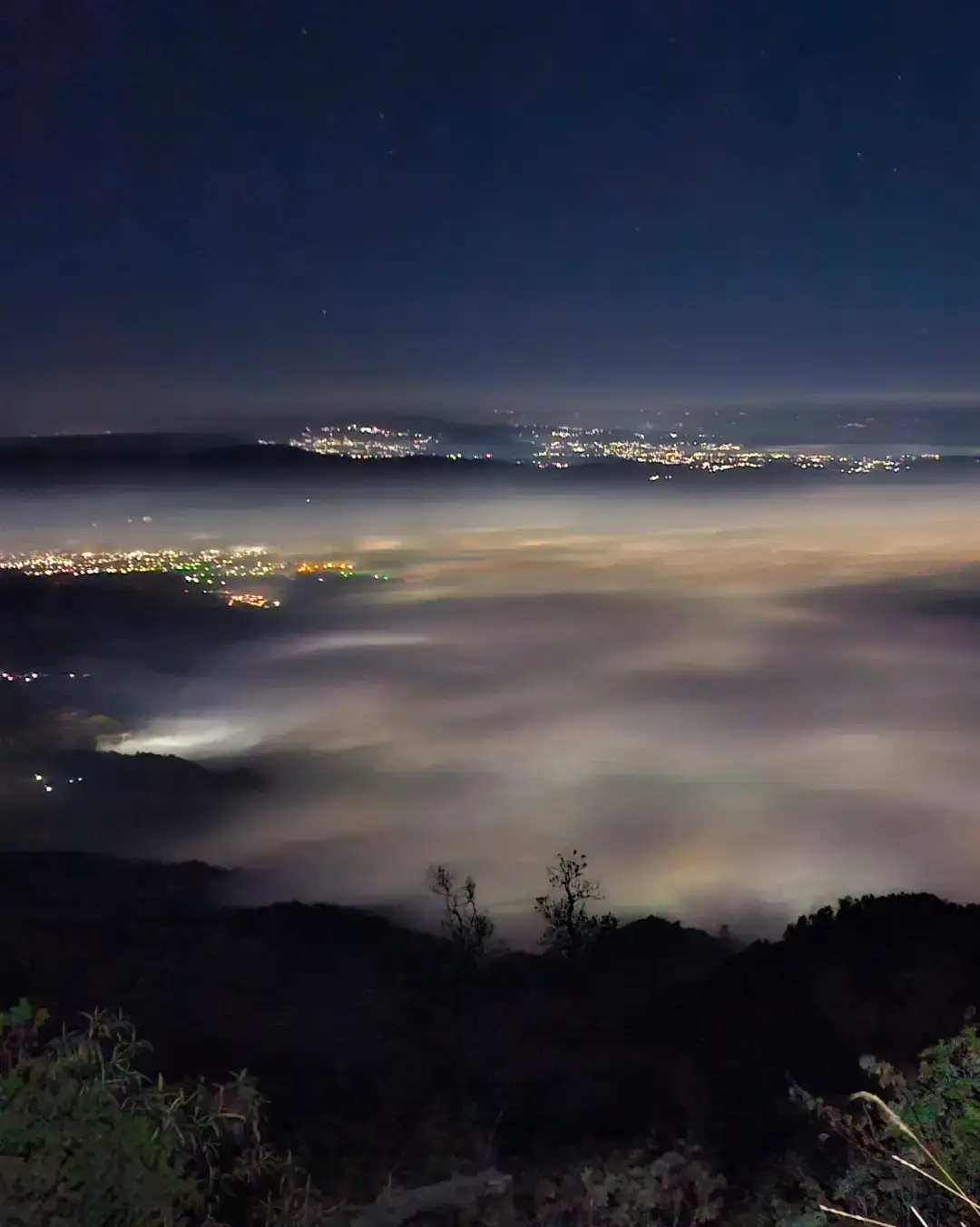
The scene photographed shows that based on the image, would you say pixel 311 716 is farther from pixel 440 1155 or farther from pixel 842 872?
pixel 440 1155

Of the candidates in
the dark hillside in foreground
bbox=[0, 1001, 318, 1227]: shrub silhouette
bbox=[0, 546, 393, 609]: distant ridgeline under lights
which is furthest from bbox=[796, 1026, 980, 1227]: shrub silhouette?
bbox=[0, 546, 393, 609]: distant ridgeline under lights

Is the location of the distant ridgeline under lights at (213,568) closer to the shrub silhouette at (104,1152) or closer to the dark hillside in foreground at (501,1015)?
the dark hillside in foreground at (501,1015)

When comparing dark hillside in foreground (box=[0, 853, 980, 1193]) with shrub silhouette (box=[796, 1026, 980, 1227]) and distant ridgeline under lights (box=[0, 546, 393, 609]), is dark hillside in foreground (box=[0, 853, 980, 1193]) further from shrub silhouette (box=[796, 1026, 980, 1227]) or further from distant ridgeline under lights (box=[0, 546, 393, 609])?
distant ridgeline under lights (box=[0, 546, 393, 609])

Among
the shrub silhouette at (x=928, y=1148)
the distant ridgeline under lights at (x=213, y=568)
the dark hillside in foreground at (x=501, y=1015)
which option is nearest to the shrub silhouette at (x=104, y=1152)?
the dark hillside in foreground at (x=501, y=1015)

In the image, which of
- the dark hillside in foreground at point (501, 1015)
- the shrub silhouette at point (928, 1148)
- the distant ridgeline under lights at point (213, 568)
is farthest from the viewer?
the distant ridgeline under lights at point (213, 568)

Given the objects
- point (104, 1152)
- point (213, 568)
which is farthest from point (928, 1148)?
point (213, 568)

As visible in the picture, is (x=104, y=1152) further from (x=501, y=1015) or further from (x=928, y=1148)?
(x=501, y=1015)
